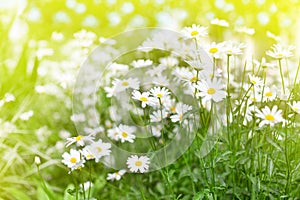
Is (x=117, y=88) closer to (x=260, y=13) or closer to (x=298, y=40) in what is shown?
(x=298, y=40)

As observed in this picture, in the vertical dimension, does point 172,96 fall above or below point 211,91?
above

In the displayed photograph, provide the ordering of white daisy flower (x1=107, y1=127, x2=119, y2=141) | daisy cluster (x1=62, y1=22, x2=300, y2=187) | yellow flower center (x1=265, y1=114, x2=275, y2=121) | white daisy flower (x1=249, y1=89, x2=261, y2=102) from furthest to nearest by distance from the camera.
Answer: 1. white daisy flower (x1=107, y1=127, x2=119, y2=141)
2. white daisy flower (x1=249, y1=89, x2=261, y2=102)
3. daisy cluster (x1=62, y1=22, x2=300, y2=187)
4. yellow flower center (x1=265, y1=114, x2=275, y2=121)

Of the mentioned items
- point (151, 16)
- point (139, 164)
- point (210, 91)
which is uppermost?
point (151, 16)

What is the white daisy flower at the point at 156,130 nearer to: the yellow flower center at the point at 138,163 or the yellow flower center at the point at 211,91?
the yellow flower center at the point at 138,163

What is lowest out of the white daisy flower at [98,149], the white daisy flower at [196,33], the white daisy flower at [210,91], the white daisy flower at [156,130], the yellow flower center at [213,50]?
the white daisy flower at [98,149]

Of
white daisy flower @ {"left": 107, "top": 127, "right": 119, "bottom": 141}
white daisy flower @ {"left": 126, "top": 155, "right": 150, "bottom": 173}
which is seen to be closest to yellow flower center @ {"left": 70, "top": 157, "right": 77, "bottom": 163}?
white daisy flower @ {"left": 126, "top": 155, "right": 150, "bottom": 173}

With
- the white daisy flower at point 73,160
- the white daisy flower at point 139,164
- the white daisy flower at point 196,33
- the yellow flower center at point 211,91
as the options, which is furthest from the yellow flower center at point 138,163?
the white daisy flower at point 196,33

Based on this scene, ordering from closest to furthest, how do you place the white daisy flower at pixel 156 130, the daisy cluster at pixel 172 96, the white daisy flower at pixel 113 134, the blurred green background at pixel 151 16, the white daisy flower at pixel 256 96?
the daisy cluster at pixel 172 96
the white daisy flower at pixel 256 96
the white daisy flower at pixel 113 134
the white daisy flower at pixel 156 130
the blurred green background at pixel 151 16

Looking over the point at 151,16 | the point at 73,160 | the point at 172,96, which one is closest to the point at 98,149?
the point at 73,160

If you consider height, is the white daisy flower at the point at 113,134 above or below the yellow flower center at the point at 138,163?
above

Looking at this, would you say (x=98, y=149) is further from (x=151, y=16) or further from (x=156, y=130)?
(x=151, y=16)

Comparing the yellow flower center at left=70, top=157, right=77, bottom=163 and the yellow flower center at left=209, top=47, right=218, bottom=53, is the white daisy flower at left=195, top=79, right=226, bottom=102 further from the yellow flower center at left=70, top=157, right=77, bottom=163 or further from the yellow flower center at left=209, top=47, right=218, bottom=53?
the yellow flower center at left=70, top=157, right=77, bottom=163
